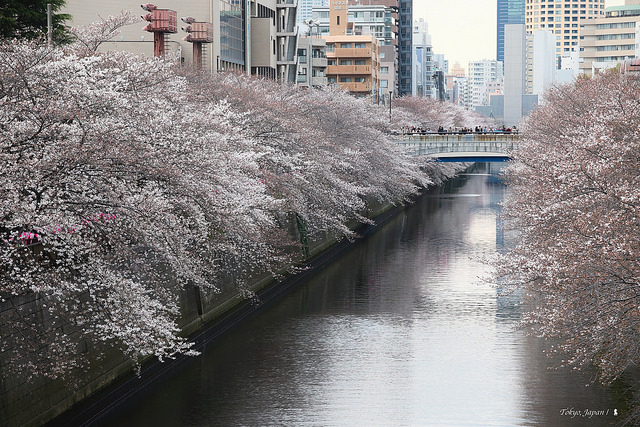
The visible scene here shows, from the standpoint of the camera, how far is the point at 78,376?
2027 cm

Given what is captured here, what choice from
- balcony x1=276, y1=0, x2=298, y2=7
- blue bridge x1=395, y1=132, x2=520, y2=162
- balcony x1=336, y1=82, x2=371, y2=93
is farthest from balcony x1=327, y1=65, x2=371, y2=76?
blue bridge x1=395, y1=132, x2=520, y2=162

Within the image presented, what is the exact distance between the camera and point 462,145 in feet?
237

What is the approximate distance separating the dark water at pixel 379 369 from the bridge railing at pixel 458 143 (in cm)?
3137

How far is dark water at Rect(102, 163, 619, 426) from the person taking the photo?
21.5m

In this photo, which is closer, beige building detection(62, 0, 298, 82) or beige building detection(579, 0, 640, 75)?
beige building detection(62, 0, 298, 82)

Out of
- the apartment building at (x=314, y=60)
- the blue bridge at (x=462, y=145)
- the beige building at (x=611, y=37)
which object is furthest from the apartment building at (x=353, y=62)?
the blue bridge at (x=462, y=145)

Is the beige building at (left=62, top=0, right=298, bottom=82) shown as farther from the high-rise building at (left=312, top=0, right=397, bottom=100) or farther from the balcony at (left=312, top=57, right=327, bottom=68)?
the high-rise building at (left=312, top=0, right=397, bottom=100)

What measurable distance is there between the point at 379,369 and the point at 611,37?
133 m

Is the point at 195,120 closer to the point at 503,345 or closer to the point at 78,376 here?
the point at 78,376

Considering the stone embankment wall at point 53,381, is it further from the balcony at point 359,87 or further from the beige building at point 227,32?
the balcony at point 359,87

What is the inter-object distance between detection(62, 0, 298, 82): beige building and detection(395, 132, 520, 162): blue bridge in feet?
48.4

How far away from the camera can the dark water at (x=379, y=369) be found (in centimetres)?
2147

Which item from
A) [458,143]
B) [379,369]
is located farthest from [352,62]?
[379,369]

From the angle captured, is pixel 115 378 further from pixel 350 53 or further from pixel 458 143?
pixel 350 53
